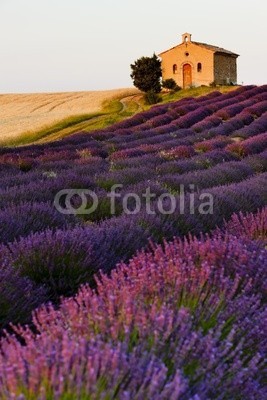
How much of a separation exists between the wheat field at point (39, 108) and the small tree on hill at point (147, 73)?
2.21m

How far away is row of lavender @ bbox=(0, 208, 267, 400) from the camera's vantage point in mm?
1514

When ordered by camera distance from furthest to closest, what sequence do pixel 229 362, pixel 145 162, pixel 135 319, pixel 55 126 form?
1. pixel 55 126
2. pixel 145 162
3. pixel 229 362
4. pixel 135 319

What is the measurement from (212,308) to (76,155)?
35.3ft

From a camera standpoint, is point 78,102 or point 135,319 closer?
point 135,319

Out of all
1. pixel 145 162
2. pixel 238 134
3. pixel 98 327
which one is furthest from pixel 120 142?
pixel 98 327

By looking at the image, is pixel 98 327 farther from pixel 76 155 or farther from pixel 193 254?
pixel 76 155

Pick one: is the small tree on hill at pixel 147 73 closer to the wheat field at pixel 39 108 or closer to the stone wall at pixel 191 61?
the wheat field at pixel 39 108

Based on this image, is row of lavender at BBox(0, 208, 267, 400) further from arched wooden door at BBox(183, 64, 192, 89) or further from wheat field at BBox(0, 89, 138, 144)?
arched wooden door at BBox(183, 64, 192, 89)

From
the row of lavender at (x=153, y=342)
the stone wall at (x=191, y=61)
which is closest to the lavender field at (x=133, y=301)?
the row of lavender at (x=153, y=342)

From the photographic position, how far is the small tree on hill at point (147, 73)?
39594 mm

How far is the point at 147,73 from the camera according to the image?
3984 centimetres

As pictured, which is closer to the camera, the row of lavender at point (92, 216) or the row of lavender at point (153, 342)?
the row of lavender at point (153, 342)

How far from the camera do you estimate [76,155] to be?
1287cm

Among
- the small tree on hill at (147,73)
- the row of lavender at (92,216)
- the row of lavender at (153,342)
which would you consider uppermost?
the small tree on hill at (147,73)
